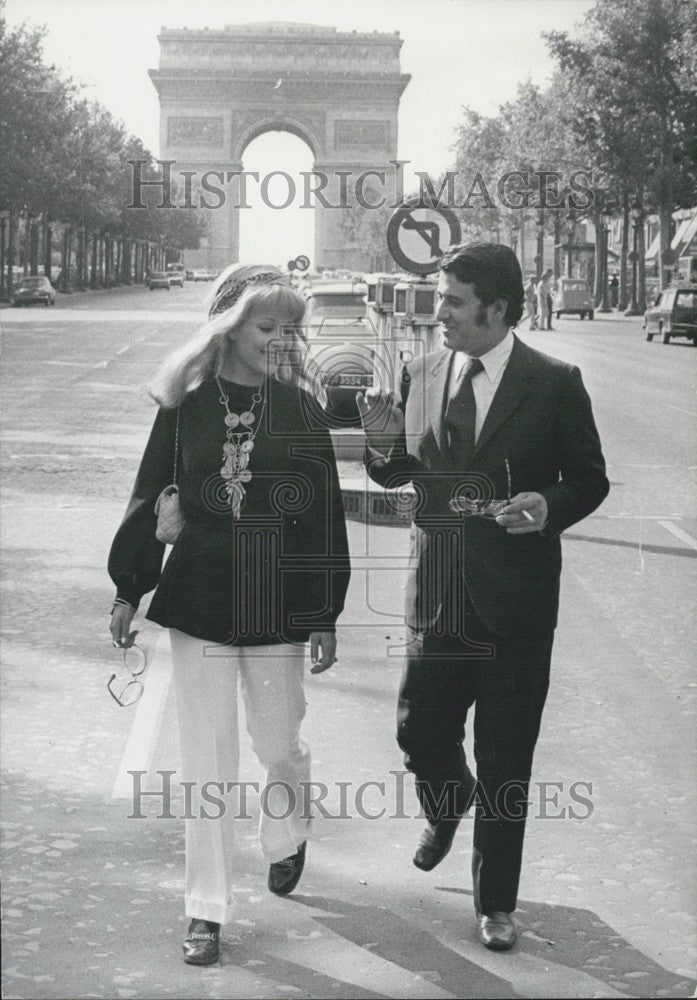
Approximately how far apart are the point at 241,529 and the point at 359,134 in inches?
2287

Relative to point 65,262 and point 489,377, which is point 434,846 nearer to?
point 489,377

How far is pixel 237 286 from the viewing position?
4383mm

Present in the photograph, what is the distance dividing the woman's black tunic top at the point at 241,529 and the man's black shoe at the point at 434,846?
0.83m

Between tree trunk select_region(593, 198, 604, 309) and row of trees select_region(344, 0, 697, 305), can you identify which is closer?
row of trees select_region(344, 0, 697, 305)

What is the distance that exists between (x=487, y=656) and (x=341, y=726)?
2.50 m

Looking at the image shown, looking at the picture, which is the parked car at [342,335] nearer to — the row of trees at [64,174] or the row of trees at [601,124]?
the row of trees at [601,124]

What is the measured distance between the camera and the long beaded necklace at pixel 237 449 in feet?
14.3

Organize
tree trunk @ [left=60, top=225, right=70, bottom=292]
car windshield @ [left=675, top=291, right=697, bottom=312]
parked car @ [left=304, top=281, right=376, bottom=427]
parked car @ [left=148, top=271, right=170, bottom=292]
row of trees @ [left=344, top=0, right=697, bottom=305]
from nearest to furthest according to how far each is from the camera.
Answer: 1. row of trees @ [left=344, top=0, right=697, bottom=305]
2. parked car @ [left=304, top=281, right=376, bottom=427]
3. car windshield @ [left=675, top=291, right=697, bottom=312]
4. tree trunk @ [left=60, top=225, right=70, bottom=292]
5. parked car @ [left=148, top=271, right=170, bottom=292]

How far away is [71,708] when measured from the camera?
23.5 feet

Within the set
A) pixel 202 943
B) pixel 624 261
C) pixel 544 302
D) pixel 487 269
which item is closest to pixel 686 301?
pixel 544 302

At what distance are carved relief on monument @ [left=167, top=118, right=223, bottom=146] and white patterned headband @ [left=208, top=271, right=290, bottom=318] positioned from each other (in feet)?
115

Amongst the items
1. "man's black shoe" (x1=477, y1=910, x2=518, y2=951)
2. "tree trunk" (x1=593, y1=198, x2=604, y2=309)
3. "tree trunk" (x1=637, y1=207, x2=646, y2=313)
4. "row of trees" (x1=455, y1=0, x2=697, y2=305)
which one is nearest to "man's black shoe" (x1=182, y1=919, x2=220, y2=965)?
"man's black shoe" (x1=477, y1=910, x2=518, y2=951)

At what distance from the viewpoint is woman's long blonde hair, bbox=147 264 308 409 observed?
4.35m

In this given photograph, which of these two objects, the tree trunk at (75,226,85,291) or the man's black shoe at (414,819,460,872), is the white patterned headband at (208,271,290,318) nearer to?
the man's black shoe at (414,819,460,872)
